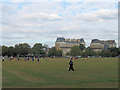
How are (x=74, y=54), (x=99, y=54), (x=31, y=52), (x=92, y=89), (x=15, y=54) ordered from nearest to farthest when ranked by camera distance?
(x=92, y=89), (x=15, y=54), (x=31, y=52), (x=74, y=54), (x=99, y=54)

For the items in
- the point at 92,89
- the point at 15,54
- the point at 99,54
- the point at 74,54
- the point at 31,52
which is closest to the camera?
the point at 92,89

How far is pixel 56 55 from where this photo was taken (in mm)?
173875

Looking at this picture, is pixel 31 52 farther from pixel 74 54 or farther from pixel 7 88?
pixel 7 88

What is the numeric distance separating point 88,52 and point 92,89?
169564 millimetres

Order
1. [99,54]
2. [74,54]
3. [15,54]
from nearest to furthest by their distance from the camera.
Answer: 1. [15,54]
2. [74,54]
3. [99,54]

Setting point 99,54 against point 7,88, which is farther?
point 99,54

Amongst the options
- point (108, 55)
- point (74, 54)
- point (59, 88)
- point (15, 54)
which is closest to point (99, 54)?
point (108, 55)

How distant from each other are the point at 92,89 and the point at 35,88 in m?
3.37

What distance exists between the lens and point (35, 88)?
565 inches

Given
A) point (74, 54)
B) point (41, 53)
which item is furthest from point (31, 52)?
point (74, 54)

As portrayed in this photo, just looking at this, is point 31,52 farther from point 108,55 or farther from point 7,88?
point 7,88

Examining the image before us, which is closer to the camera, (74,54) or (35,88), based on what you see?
(35,88)

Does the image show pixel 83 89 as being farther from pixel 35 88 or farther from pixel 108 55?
pixel 108 55

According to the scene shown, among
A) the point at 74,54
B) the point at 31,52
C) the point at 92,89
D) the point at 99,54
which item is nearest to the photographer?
the point at 92,89
